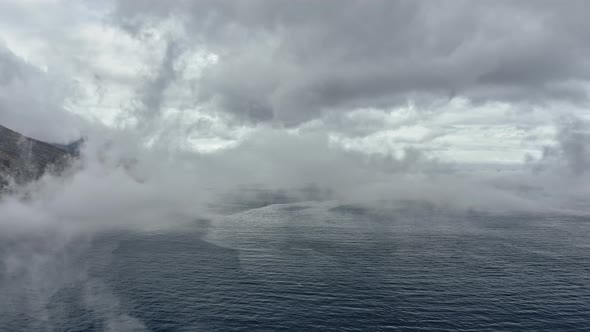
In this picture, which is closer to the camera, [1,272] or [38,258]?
[1,272]

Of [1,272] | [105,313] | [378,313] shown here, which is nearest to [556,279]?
[378,313]

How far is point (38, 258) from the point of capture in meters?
185

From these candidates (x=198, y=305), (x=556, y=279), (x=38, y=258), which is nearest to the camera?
(x=198, y=305)

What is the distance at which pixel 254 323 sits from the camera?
370 ft

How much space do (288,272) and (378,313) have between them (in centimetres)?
4976

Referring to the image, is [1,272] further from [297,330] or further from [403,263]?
[403,263]

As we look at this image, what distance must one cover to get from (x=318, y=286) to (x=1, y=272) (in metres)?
135

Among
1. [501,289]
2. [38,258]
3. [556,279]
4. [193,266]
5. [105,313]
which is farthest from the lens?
[38,258]

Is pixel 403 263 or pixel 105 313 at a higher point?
pixel 403 263

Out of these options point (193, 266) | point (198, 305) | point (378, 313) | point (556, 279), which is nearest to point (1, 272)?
point (193, 266)

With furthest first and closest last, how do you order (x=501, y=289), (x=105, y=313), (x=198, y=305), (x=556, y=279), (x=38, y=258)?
(x=38, y=258) < (x=556, y=279) < (x=501, y=289) < (x=198, y=305) < (x=105, y=313)

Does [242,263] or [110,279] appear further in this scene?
[242,263]

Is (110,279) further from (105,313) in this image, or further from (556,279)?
(556,279)

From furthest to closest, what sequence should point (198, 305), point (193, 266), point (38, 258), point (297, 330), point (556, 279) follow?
point (38, 258)
point (193, 266)
point (556, 279)
point (198, 305)
point (297, 330)
